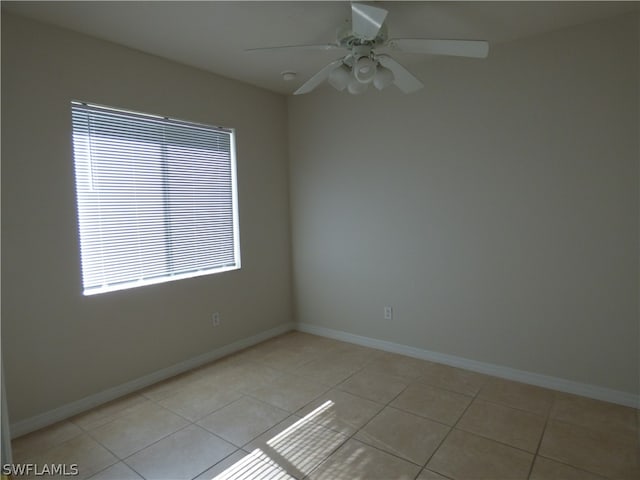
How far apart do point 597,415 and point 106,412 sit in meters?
3.18

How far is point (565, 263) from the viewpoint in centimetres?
273

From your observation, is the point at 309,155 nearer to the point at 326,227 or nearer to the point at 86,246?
the point at 326,227

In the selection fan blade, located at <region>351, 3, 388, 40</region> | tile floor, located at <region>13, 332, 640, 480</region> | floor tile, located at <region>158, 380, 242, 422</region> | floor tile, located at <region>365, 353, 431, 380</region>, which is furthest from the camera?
floor tile, located at <region>365, 353, 431, 380</region>

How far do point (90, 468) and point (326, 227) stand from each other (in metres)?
2.64

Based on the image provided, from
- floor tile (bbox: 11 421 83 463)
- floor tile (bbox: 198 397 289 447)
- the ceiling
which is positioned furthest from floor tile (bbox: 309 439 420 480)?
the ceiling

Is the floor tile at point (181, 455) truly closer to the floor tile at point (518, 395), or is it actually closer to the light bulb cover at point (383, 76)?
the floor tile at point (518, 395)

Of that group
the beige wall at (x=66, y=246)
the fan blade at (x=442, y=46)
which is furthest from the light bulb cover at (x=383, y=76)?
the beige wall at (x=66, y=246)

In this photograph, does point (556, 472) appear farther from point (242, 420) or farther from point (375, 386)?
point (242, 420)

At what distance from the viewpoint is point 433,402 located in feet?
8.73

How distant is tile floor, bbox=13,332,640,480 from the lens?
2.01 m

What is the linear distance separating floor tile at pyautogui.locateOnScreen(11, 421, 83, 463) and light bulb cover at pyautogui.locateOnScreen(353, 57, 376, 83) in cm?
271

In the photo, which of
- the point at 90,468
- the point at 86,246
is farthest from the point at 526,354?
the point at 86,246

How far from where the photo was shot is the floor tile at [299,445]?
2.07 meters

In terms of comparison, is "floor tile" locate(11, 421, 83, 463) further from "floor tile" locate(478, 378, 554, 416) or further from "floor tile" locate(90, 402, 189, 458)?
"floor tile" locate(478, 378, 554, 416)
